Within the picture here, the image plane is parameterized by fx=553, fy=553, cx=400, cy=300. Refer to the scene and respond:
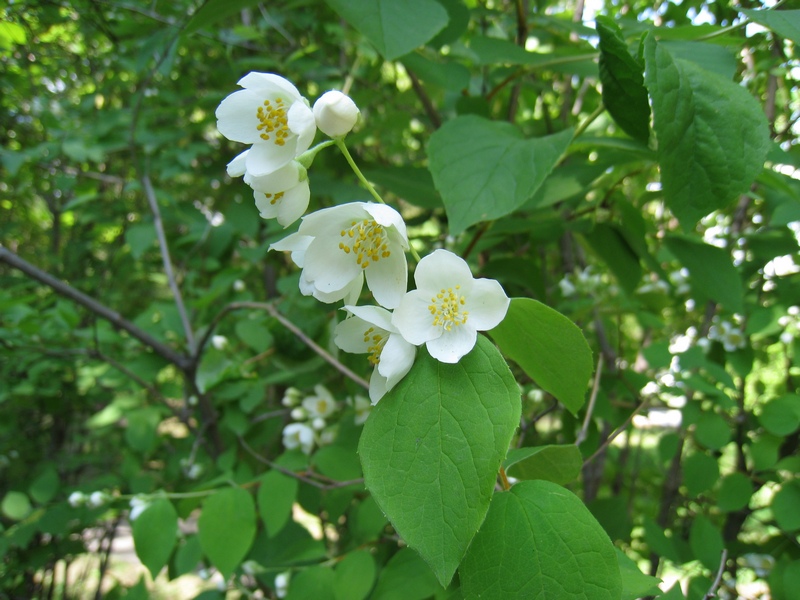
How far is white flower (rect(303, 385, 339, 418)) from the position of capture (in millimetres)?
1813

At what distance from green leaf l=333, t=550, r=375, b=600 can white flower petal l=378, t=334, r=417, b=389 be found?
2.37 ft

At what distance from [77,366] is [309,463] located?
1.43 m

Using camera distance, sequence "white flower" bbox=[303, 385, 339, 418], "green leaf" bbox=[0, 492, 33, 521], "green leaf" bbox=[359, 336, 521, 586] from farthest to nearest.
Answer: "green leaf" bbox=[0, 492, 33, 521]
"white flower" bbox=[303, 385, 339, 418]
"green leaf" bbox=[359, 336, 521, 586]

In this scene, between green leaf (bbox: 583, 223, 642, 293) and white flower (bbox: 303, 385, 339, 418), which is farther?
white flower (bbox: 303, 385, 339, 418)

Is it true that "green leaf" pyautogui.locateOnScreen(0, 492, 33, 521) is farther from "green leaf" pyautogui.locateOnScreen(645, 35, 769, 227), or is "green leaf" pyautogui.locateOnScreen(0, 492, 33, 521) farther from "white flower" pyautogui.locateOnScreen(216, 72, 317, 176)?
"green leaf" pyautogui.locateOnScreen(645, 35, 769, 227)

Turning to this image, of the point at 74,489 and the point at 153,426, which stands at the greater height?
the point at 153,426

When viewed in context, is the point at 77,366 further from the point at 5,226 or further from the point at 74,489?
the point at 5,226

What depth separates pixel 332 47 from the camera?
9.36ft

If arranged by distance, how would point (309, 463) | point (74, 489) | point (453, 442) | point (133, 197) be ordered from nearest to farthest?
point (453, 442), point (309, 463), point (74, 489), point (133, 197)

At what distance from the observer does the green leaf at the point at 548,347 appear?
2.65 feet

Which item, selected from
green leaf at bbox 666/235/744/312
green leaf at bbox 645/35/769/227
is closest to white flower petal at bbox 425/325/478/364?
green leaf at bbox 645/35/769/227

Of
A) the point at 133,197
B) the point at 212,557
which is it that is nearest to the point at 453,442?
the point at 212,557

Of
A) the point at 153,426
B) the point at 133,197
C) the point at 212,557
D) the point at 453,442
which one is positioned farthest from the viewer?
the point at 133,197

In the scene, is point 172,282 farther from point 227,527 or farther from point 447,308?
point 447,308
